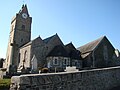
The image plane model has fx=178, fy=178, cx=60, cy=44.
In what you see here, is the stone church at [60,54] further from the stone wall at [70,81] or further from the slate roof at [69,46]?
the stone wall at [70,81]

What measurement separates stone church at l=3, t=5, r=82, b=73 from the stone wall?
1894cm

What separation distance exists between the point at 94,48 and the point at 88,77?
30.2 meters

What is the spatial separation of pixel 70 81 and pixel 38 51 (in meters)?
31.2

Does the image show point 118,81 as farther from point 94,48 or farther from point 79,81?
point 94,48

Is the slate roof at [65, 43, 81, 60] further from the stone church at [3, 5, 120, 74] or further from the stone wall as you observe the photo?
the stone wall

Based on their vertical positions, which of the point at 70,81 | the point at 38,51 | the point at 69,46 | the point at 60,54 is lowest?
the point at 70,81

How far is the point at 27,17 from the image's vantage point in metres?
54.7

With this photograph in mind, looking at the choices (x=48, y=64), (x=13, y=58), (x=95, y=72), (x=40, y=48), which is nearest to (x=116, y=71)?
(x=95, y=72)

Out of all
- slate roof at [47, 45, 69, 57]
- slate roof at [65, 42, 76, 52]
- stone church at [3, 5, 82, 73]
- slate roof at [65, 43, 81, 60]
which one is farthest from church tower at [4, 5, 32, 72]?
slate roof at [65, 43, 81, 60]

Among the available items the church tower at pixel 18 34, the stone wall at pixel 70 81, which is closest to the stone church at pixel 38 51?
the church tower at pixel 18 34

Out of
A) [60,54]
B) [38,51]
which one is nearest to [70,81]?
[60,54]

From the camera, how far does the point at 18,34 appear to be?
52000 millimetres

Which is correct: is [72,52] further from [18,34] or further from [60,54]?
[18,34]

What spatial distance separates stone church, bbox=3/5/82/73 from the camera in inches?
1551
